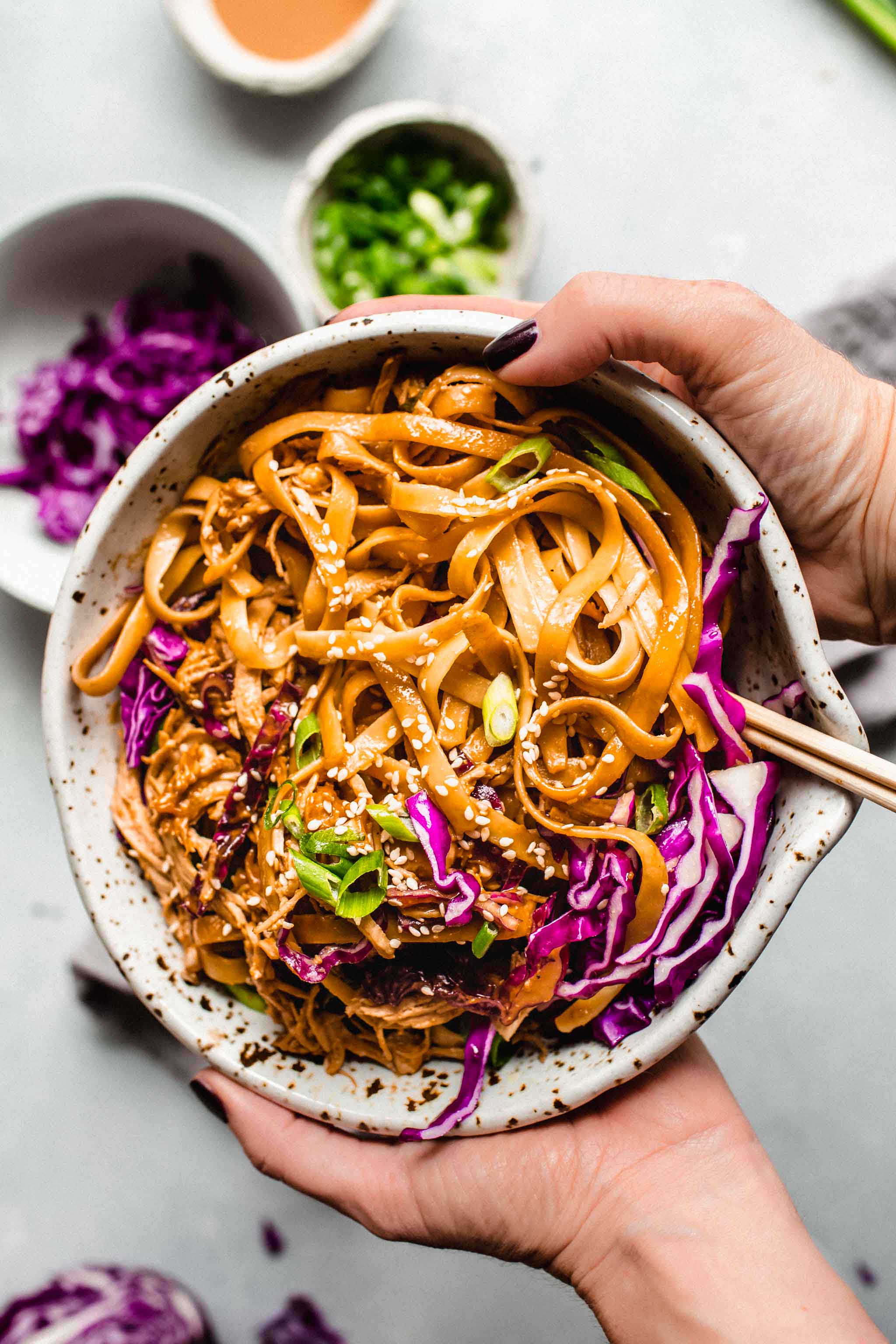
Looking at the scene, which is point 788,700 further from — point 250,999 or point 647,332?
point 250,999

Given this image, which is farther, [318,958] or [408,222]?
[408,222]

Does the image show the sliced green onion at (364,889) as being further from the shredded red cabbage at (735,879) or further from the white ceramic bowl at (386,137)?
the white ceramic bowl at (386,137)

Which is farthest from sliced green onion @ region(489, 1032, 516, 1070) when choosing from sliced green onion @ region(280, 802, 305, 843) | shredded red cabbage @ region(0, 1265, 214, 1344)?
shredded red cabbage @ region(0, 1265, 214, 1344)

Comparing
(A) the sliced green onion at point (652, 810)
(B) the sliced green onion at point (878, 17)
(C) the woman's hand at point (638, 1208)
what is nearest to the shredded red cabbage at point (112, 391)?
(A) the sliced green onion at point (652, 810)

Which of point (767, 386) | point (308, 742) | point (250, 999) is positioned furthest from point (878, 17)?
point (250, 999)

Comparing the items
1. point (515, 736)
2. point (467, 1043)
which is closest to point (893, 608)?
point (515, 736)

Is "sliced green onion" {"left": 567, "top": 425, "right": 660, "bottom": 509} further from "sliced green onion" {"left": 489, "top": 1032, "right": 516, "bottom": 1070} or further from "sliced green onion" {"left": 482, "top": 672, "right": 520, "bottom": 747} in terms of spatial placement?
"sliced green onion" {"left": 489, "top": 1032, "right": 516, "bottom": 1070}
